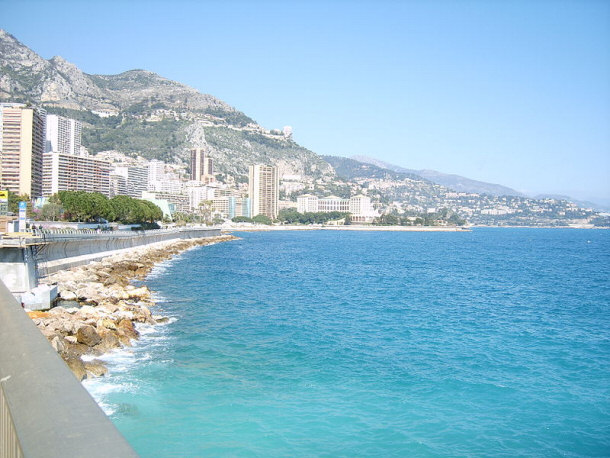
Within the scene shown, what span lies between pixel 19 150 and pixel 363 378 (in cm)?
10674

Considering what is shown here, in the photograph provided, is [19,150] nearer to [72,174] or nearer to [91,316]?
[72,174]

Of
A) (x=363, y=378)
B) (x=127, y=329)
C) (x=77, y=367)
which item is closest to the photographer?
(x=77, y=367)

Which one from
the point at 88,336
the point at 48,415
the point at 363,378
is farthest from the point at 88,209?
the point at 48,415

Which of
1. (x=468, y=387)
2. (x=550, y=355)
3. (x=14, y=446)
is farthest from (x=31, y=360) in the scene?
(x=550, y=355)

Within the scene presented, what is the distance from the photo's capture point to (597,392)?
50.3 feet

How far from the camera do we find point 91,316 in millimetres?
20234

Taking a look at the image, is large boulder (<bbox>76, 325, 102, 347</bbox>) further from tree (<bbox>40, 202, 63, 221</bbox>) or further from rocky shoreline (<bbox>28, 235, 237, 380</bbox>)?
tree (<bbox>40, 202, 63, 221</bbox>)

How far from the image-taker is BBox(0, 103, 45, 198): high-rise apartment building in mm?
103375

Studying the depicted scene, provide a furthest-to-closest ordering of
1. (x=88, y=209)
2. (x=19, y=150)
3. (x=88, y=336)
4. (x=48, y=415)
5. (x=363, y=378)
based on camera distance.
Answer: (x=19, y=150), (x=88, y=209), (x=88, y=336), (x=363, y=378), (x=48, y=415)

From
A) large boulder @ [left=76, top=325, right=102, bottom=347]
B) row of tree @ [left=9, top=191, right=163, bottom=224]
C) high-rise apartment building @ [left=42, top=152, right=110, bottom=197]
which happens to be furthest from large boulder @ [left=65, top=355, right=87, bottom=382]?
high-rise apartment building @ [left=42, top=152, right=110, bottom=197]

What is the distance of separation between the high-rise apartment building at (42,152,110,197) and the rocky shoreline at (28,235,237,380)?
351 feet

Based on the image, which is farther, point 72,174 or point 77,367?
point 72,174

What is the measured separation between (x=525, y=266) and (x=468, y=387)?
159ft

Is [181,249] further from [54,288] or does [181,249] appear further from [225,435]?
[225,435]
